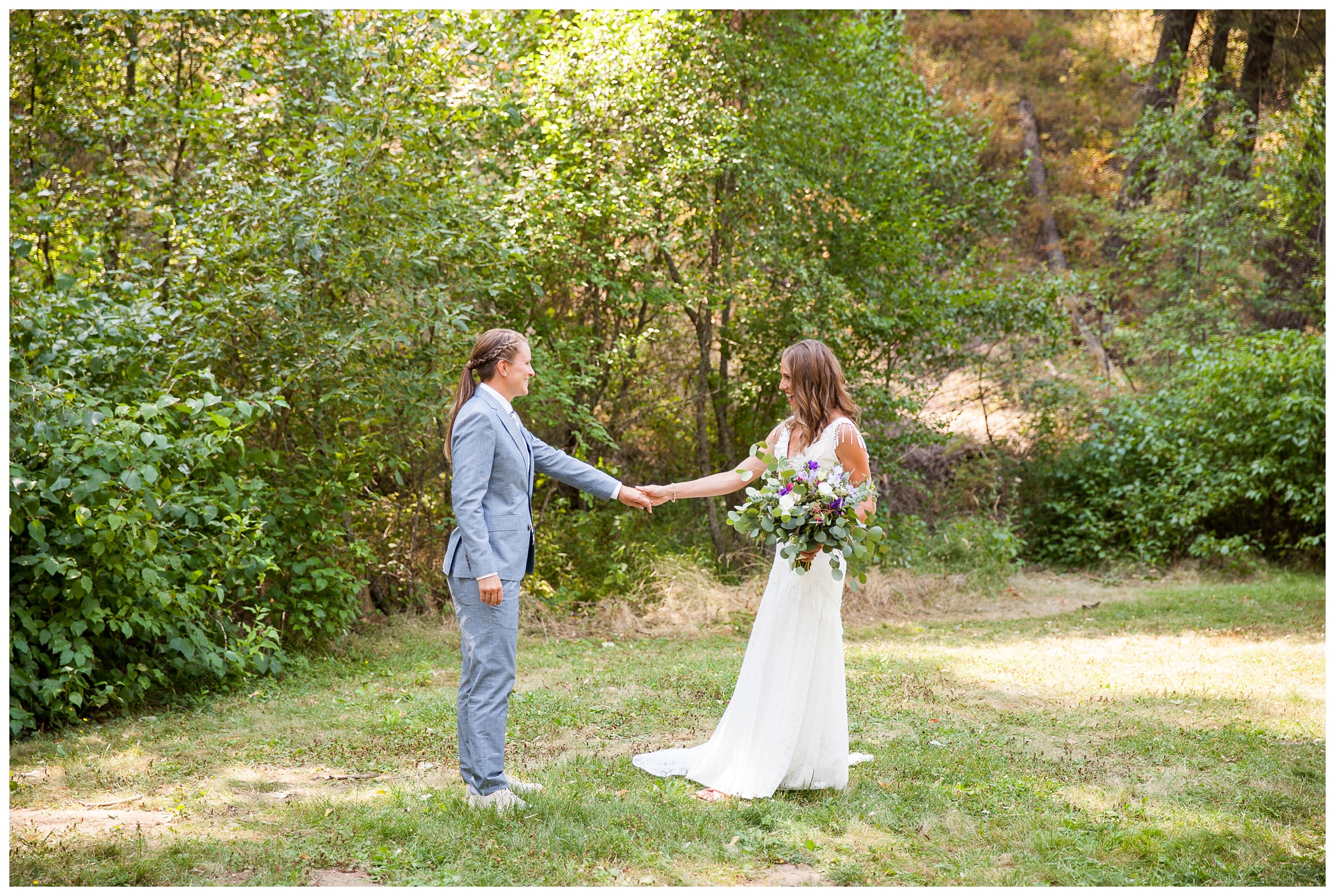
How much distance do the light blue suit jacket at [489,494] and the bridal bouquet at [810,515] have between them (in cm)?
85

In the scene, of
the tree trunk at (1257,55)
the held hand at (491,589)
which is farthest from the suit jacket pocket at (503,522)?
the tree trunk at (1257,55)

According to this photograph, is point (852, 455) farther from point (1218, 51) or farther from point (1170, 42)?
point (1170, 42)

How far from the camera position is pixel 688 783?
449 cm

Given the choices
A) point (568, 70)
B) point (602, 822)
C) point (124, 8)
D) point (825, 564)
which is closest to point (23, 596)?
point (602, 822)

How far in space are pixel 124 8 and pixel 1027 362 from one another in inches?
395

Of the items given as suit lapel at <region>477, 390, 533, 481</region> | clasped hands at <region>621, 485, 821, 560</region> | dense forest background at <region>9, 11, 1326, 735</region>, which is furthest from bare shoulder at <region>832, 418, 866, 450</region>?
dense forest background at <region>9, 11, 1326, 735</region>

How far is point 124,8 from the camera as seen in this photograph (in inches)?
290

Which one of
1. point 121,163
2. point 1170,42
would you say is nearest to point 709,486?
point 121,163

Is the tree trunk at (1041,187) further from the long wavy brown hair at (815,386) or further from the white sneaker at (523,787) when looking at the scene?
the white sneaker at (523,787)

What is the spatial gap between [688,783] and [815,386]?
1.76 m

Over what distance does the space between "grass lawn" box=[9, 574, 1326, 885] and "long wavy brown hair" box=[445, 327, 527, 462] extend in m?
1.52

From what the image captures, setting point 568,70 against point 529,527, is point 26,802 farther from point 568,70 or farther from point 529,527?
point 568,70

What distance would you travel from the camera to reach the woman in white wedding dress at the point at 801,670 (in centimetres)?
437

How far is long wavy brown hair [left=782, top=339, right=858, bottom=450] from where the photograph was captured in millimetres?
4477
